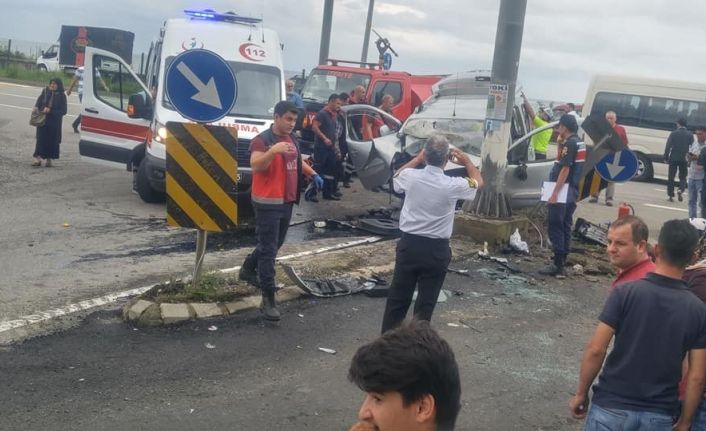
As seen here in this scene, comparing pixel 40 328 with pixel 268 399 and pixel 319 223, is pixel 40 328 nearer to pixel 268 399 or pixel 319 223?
pixel 268 399

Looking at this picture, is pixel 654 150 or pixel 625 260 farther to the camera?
pixel 654 150

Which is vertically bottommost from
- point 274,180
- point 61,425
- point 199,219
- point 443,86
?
point 61,425

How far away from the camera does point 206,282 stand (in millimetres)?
7379

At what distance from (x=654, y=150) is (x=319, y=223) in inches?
536

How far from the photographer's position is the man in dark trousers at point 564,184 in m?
9.40

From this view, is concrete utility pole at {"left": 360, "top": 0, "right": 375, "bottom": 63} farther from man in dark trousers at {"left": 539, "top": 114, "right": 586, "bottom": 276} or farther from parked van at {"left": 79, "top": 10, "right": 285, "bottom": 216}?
man in dark trousers at {"left": 539, "top": 114, "right": 586, "bottom": 276}

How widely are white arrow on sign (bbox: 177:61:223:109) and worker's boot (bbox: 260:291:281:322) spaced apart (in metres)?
1.79

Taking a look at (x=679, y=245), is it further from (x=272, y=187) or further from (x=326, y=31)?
(x=326, y=31)

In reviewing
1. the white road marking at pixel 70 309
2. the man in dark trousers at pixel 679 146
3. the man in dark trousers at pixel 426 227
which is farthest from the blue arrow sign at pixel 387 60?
the man in dark trousers at pixel 426 227

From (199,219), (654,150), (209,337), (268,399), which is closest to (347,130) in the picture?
(199,219)

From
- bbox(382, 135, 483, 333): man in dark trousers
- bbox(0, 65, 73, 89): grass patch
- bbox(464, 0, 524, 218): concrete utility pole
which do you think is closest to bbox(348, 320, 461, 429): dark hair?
bbox(382, 135, 483, 333): man in dark trousers

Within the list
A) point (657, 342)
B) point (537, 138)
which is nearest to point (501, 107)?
point (537, 138)

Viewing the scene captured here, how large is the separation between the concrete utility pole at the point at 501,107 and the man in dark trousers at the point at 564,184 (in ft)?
3.83

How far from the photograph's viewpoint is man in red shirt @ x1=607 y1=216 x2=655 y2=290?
3.94 m
